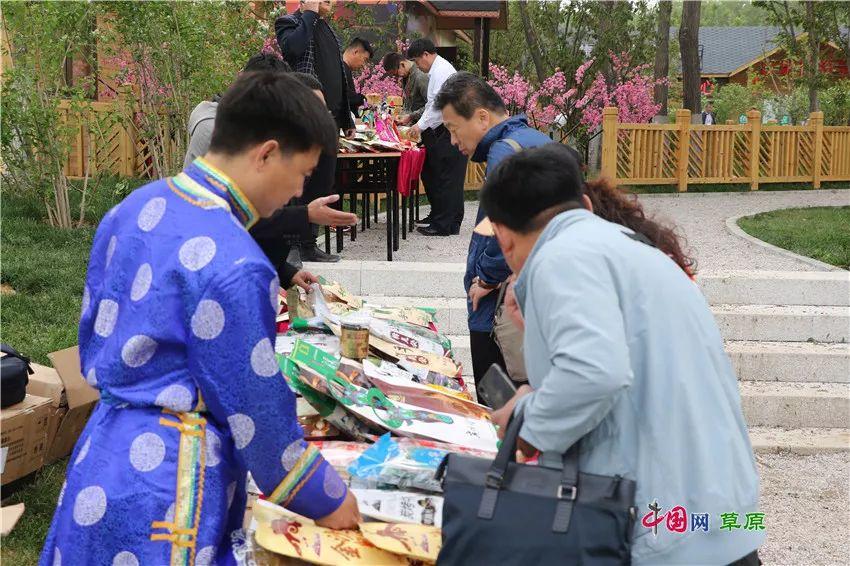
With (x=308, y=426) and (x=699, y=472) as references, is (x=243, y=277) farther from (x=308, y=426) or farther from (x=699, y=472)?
(x=308, y=426)

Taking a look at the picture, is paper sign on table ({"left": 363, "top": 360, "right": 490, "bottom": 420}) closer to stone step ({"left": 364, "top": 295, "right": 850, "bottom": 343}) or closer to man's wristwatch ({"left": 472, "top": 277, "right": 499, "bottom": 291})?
man's wristwatch ({"left": 472, "top": 277, "right": 499, "bottom": 291})

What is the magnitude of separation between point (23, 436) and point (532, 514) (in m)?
2.86

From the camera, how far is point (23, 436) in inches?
163

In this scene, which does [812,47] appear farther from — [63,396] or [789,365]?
[63,396]

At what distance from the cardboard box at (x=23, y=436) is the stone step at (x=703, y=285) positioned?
12.8 feet

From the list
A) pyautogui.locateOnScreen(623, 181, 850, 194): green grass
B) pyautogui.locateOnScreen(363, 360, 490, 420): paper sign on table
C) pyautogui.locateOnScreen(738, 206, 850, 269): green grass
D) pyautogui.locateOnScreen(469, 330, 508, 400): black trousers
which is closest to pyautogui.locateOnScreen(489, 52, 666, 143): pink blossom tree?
pyautogui.locateOnScreen(623, 181, 850, 194): green grass

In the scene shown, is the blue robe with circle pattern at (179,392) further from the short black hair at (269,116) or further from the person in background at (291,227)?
the person in background at (291,227)

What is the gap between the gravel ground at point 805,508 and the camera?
489cm

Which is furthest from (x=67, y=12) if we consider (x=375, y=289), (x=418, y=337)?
(x=418, y=337)

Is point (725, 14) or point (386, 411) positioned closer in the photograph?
point (386, 411)

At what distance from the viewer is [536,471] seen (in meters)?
2.05

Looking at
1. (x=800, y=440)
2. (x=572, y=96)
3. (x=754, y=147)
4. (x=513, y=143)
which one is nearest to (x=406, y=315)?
(x=513, y=143)

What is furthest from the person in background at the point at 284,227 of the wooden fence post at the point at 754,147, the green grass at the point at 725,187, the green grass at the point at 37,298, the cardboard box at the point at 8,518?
the wooden fence post at the point at 754,147

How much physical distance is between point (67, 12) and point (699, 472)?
28.8ft
